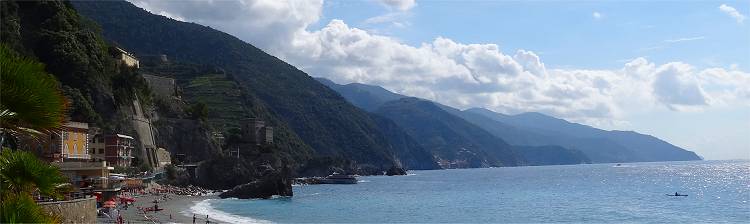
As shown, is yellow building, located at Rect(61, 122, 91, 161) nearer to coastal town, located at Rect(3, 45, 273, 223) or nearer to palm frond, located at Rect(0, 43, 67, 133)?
coastal town, located at Rect(3, 45, 273, 223)

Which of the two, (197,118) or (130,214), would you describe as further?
(197,118)

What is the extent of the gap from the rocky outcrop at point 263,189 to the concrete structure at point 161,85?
26.9 metres

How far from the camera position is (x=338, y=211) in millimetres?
60375

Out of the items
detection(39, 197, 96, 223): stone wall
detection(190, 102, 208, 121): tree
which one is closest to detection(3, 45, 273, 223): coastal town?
detection(39, 197, 96, 223): stone wall

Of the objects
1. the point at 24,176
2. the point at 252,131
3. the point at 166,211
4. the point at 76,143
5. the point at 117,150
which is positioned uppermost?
the point at 252,131

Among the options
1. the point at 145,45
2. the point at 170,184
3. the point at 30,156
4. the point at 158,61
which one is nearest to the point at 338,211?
the point at 170,184

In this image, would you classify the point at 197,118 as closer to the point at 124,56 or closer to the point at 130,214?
the point at 124,56

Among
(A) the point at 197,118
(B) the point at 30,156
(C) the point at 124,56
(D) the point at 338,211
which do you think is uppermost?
(C) the point at 124,56

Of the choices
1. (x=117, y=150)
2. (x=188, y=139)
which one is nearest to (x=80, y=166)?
(x=117, y=150)

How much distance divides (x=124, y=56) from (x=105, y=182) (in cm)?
4484

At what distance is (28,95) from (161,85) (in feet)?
329

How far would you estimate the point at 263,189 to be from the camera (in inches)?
3123

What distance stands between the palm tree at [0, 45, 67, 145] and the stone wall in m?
11.6

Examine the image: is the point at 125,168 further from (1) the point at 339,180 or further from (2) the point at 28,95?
(2) the point at 28,95
